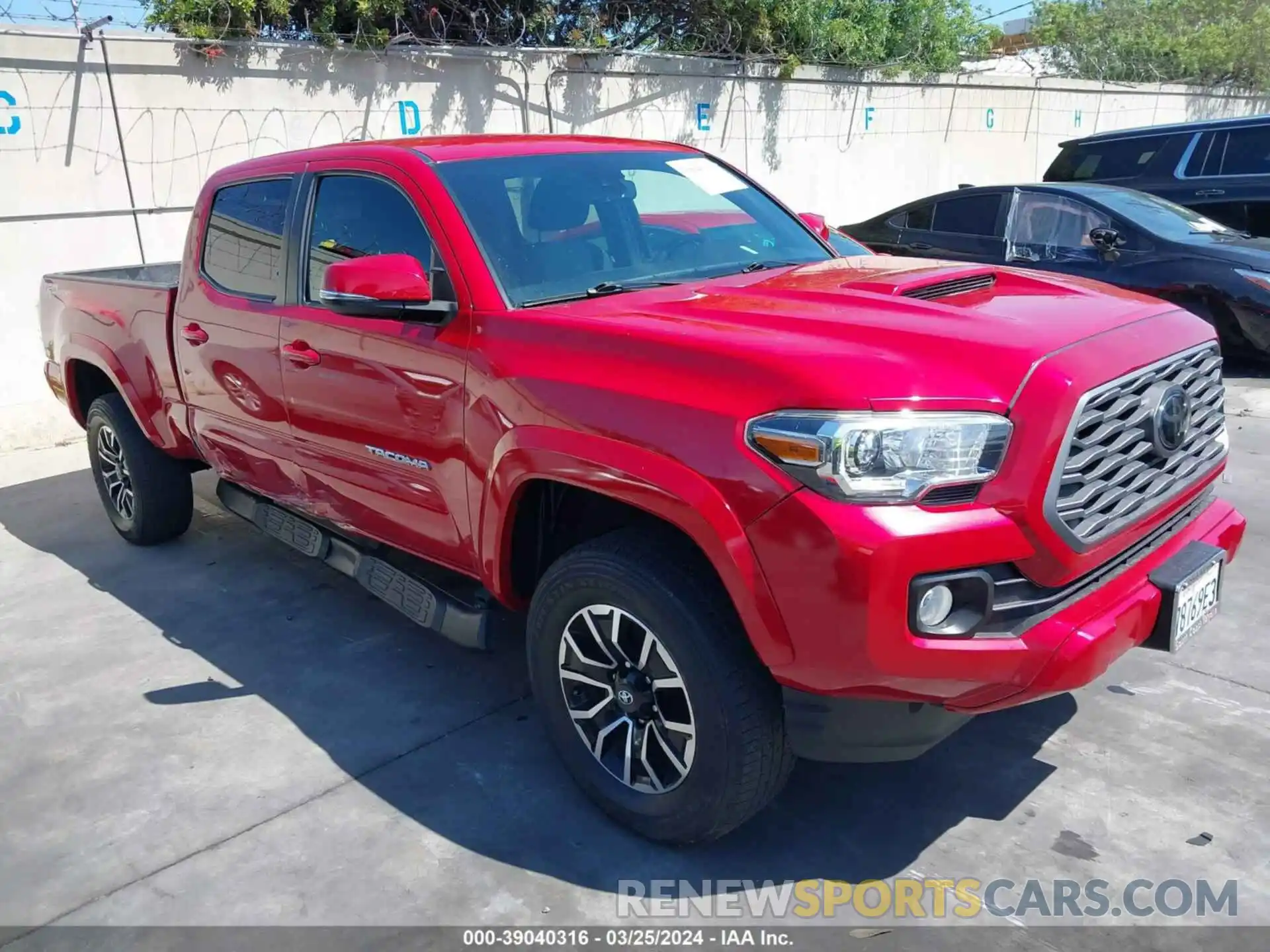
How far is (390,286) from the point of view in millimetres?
3258

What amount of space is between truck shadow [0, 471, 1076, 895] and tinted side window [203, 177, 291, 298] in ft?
4.80

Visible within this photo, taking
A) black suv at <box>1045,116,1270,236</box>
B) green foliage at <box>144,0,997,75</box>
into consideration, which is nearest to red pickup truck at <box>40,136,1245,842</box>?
green foliage at <box>144,0,997,75</box>

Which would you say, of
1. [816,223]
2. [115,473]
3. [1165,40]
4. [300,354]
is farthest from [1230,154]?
[1165,40]

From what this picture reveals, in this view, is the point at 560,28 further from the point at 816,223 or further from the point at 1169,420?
the point at 1169,420

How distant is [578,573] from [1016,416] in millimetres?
1207

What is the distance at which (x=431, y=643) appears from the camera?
450 cm

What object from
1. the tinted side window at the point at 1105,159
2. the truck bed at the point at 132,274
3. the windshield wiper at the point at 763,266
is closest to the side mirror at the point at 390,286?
the windshield wiper at the point at 763,266

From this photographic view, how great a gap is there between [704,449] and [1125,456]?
1085 millimetres

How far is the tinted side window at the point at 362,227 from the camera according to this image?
3.61 m

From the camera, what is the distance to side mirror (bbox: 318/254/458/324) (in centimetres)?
326

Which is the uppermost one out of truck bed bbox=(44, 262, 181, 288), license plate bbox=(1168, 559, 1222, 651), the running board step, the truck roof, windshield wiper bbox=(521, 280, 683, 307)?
the truck roof

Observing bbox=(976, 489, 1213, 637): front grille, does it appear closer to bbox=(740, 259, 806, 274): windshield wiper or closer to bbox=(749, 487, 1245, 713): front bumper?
bbox=(749, 487, 1245, 713): front bumper

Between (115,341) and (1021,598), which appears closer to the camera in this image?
(1021,598)

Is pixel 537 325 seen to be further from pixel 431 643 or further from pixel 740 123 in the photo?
pixel 740 123
